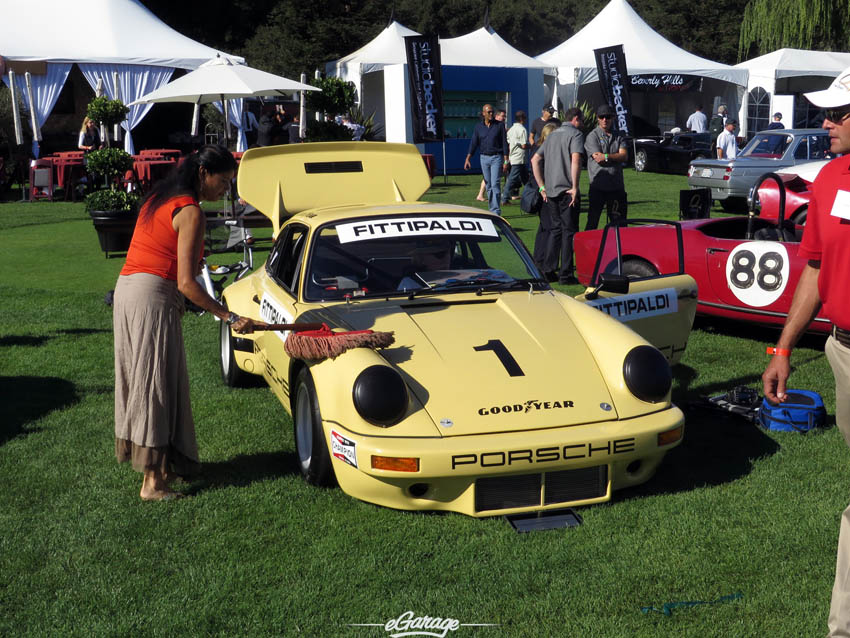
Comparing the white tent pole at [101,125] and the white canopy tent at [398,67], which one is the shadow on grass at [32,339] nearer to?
the white tent pole at [101,125]

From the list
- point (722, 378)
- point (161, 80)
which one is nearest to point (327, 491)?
point (722, 378)

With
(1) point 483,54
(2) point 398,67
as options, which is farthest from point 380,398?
(1) point 483,54

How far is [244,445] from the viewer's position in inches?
208

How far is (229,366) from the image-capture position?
642 cm

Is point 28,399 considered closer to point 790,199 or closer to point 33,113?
point 790,199

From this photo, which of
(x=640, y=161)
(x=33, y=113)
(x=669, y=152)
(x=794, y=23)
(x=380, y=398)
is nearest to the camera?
(x=380, y=398)

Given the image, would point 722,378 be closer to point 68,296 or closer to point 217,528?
point 217,528

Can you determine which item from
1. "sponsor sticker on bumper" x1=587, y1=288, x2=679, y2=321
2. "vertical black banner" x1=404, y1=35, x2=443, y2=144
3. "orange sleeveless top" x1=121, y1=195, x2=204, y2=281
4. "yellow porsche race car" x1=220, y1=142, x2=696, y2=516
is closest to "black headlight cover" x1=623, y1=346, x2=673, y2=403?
"yellow porsche race car" x1=220, y1=142, x2=696, y2=516

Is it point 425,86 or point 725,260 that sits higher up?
point 425,86

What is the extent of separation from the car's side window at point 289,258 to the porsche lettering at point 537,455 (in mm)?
1824

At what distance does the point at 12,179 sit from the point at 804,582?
22243mm

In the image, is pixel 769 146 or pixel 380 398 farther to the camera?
pixel 769 146

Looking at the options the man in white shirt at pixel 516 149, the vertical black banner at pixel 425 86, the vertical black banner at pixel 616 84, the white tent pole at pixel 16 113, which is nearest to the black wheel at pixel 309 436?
the man in white shirt at pixel 516 149

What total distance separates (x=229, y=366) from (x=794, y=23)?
1075 inches
